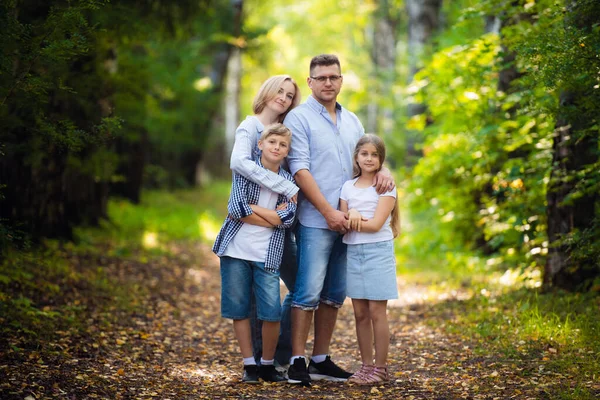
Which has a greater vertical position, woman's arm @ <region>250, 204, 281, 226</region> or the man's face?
the man's face

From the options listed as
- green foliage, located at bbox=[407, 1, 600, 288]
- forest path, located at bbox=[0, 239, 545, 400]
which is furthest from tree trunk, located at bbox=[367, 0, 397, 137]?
forest path, located at bbox=[0, 239, 545, 400]

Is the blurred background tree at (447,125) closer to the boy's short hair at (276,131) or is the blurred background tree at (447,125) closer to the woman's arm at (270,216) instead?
the boy's short hair at (276,131)

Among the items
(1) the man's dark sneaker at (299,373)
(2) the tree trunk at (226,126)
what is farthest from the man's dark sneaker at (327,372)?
(2) the tree trunk at (226,126)

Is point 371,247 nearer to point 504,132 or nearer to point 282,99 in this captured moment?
point 282,99

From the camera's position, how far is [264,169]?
433 centimetres

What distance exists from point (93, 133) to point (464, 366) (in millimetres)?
3320

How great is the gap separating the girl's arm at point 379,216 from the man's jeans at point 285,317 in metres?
0.61

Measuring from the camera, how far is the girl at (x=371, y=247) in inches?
173

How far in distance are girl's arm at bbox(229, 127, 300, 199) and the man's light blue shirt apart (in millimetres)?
185

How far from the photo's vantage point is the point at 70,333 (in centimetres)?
531

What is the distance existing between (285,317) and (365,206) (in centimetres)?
108

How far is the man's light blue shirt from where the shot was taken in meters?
4.50

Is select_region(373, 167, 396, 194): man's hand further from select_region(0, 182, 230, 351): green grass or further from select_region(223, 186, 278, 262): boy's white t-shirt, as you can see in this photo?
select_region(0, 182, 230, 351): green grass

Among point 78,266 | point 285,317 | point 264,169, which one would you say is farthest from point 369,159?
point 78,266
